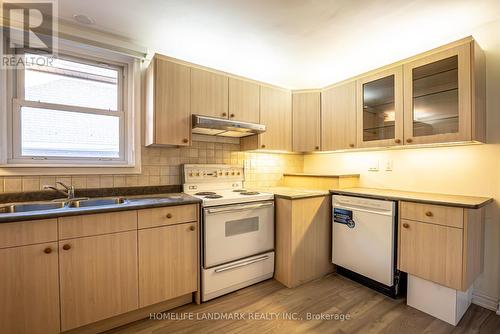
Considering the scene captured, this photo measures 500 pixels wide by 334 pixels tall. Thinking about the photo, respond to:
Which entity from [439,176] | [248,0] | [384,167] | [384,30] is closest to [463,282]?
[439,176]

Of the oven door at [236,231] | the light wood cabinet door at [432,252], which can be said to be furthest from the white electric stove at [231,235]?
the light wood cabinet door at [432,252]

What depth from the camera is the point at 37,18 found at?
1.74m

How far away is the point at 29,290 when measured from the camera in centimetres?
129

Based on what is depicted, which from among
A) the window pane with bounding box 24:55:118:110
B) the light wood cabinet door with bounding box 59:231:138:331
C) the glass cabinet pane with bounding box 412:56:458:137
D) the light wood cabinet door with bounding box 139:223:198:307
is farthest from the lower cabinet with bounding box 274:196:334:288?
the window pane with bounding box 24:55:118:110

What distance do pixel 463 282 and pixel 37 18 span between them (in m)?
3.72

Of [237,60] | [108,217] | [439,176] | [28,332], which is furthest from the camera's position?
[237,60]

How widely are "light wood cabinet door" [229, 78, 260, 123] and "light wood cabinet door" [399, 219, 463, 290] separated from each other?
68.4 inches

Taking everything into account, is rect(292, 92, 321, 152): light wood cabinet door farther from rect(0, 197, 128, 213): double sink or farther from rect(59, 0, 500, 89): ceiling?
rect(0, 197, 128, 213): double sink

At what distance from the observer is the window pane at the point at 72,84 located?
184cm

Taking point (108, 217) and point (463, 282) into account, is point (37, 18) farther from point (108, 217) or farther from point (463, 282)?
point (463, 282)

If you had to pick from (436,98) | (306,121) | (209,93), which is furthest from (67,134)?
(436,98)

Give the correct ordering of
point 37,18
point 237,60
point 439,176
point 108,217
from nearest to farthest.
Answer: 1. point 108,217
2. point 37,18
3. point 439,176
4. point 237,60

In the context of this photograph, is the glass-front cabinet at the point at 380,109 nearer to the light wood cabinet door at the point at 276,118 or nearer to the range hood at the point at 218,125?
the light wood cabinet door at the point at 276,118

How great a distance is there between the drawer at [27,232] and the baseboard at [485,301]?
10.5 feet
